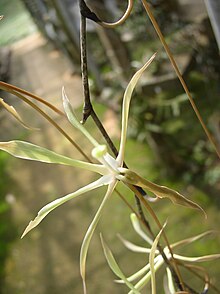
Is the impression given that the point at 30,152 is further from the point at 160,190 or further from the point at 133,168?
the point at 133,168

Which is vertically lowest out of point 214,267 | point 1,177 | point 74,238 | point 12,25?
point 214,267

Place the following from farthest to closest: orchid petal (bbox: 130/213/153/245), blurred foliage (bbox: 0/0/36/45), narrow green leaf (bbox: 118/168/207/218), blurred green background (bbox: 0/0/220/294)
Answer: blurred foliage (bbox: 0/0/36/45)
blurred green background (bbox: 0/0/220/294)
orchid petal (bbox: 130/213/153/245)
narrow green leaf (bbox: 118/168/207/218)

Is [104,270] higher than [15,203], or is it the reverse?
[15,203]

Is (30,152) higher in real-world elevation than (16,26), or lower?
higher

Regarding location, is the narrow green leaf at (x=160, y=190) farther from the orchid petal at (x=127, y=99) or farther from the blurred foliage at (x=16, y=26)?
the blurred foliage at (x=16, y=26)

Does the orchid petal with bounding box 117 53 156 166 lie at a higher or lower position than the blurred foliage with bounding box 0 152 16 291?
higher

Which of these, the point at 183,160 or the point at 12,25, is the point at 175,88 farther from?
the point at 12,25

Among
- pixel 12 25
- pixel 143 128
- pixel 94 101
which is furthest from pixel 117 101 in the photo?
pixel 12 25

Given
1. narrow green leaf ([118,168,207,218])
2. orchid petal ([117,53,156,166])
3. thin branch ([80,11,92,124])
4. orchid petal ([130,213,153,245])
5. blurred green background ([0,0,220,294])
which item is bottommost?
blurred green background ([0,0,220,294])

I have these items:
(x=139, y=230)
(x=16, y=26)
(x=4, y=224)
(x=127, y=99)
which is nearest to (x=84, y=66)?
(x=127, y=99)

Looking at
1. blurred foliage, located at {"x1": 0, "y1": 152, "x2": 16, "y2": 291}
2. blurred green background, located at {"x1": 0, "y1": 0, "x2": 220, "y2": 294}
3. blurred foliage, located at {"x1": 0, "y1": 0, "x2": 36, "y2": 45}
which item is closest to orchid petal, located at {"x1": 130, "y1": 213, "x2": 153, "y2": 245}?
blurred green background, located at {"x1": 0, "y1": 0, "x2": 220, "y2": 294}

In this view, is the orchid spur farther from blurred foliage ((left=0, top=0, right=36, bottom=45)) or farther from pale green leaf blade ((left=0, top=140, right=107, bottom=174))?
blurred foliage ((left=0, top=0, right=36, bottom=45))
